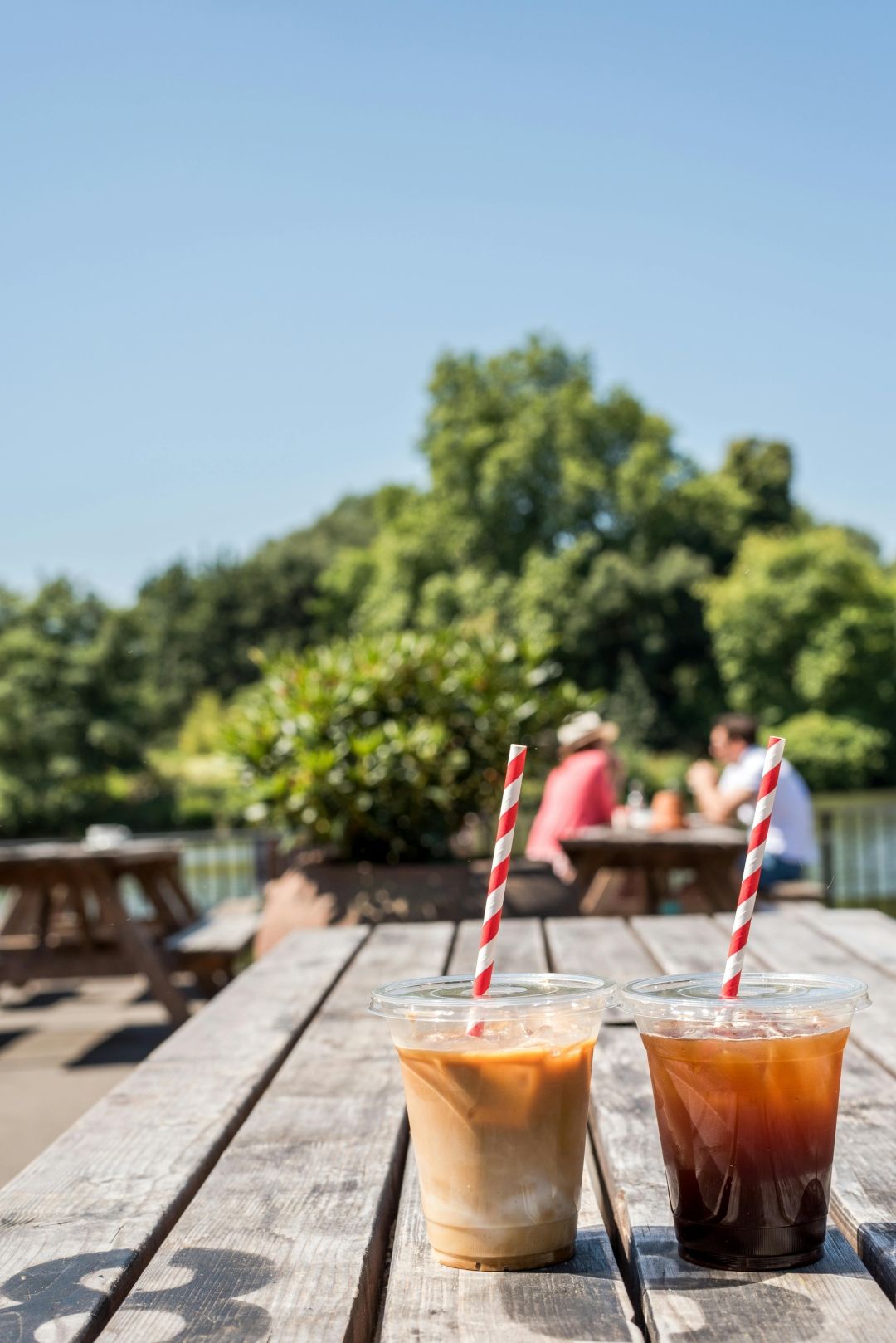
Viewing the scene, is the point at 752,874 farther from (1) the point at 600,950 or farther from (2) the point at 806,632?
(2) the point at 806,632

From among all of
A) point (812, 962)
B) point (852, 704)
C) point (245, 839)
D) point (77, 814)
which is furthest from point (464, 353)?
point (812, 962)

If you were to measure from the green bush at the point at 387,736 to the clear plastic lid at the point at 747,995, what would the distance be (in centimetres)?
433

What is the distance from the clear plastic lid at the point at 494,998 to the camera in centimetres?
125

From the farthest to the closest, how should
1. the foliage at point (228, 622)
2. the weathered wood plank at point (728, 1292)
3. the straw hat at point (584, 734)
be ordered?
the foliage at point (228, 622) → the straw hat at point (584, 734) → the weathered wood plank at point (728, 1292)

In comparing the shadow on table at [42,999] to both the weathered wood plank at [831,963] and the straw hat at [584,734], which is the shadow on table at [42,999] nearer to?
the straw hat at [584,734]

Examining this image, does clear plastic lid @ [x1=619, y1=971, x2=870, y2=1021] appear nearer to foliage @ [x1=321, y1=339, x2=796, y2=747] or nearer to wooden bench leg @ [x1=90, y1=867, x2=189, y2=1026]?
wooden bench leg @ [x1=90, y1=867, x2=189, y2=1026]

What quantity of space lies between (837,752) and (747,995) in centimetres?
4260

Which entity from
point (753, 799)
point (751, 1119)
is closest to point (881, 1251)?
point (751, 1119)

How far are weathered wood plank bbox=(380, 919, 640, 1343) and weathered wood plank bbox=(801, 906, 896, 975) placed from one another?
5.34 ft

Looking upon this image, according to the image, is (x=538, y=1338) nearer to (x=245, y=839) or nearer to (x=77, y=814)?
(x=245, y=839)

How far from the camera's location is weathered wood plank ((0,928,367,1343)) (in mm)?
1168

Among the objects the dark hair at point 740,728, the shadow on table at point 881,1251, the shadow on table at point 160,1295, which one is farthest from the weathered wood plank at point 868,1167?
the dark hair at point 740,728

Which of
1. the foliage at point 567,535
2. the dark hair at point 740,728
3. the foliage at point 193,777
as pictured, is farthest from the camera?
the foliage at point 567,535

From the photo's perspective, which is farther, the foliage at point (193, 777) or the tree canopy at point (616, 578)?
the tree canopy at point (616, 578)
